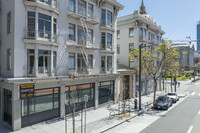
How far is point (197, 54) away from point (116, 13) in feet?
541

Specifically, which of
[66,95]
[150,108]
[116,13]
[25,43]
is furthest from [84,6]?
[150,108]

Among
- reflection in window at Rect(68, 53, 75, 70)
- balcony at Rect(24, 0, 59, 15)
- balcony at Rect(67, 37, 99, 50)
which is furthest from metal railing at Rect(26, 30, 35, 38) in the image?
reflection in window at Rect(68, 53, 75, 70)

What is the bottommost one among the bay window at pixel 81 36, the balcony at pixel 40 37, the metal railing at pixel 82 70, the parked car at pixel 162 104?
the parked car at pixel 162 104

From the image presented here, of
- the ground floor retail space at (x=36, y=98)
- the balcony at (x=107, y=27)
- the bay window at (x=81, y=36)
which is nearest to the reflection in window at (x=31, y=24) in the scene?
the ground floor retail space at (x=36, y=98)

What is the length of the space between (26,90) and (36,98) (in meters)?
1.48

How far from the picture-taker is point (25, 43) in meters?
12.2

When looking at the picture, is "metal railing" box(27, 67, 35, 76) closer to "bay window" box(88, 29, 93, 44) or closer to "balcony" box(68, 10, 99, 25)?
"balcony" box(68, 10, 99, 25)

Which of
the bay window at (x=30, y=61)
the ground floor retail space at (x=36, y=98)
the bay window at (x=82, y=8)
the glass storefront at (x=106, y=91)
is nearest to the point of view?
the ground floor retail space at (x=36, y=98)

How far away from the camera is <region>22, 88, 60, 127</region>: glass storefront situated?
12.5 metres

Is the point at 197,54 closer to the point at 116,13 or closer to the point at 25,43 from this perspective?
the point at 116,13

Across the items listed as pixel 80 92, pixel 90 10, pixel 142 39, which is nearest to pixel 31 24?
pixel 90 10

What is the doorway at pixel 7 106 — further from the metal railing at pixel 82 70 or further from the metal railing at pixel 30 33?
the metal railing at pixel 82 70

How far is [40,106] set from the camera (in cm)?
1345

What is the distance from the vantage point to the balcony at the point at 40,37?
1217cm
